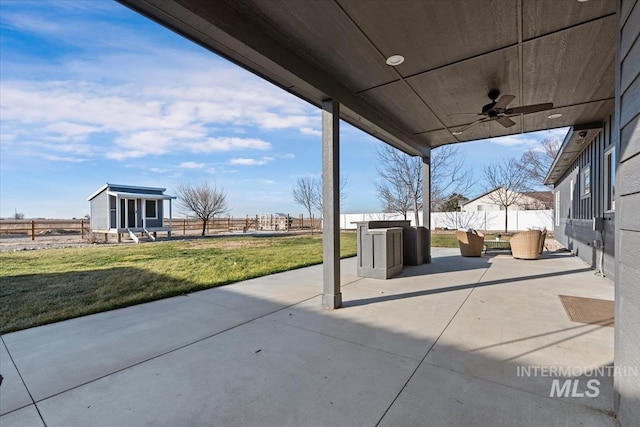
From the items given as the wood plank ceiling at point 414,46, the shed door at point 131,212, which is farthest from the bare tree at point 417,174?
the shed door at point 131,212

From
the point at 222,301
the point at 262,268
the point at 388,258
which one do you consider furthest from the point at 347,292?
the point at 262,268

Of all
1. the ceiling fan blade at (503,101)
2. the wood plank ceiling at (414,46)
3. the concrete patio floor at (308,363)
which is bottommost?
the concrete patio floor at (308,363)

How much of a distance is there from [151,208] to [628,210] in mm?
19998

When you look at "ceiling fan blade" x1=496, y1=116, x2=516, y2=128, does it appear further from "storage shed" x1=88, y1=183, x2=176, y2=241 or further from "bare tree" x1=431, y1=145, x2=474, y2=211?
"storage shed" x1=88, y1=183, x2=176, y2=241

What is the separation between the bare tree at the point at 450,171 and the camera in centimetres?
1683

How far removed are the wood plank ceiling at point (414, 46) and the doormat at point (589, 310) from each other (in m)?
2.92

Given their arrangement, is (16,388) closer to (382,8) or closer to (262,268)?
(382,8)

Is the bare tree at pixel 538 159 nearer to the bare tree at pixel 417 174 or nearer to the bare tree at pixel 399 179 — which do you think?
the bare tree at pixel 417 174

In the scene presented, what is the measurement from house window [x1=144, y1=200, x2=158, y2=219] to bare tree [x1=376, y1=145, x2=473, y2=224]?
14219 mm

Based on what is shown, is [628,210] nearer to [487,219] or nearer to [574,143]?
[574,143]

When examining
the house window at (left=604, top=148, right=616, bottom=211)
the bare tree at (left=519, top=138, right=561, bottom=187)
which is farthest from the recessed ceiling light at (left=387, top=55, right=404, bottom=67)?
the bare tree at (left=519, top=138, right=561, bottom=187)

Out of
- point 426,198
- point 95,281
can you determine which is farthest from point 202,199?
point 426,198

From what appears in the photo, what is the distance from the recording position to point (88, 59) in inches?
275

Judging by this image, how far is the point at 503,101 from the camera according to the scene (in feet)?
13.1
